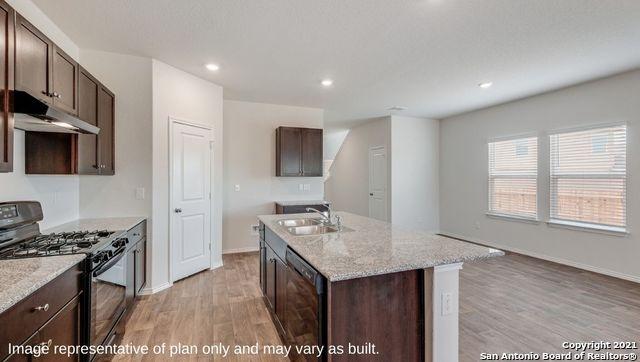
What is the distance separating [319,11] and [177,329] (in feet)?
9.49

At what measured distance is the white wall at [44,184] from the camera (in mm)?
2123

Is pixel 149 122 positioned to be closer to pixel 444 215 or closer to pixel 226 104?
pixel 226 104

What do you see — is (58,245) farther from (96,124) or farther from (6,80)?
(96,124)

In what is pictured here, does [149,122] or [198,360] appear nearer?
[198,360]

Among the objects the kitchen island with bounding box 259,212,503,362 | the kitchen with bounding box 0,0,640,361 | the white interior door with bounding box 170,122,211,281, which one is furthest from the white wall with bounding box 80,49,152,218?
the kitchen island with bounding box 259,212,503,362

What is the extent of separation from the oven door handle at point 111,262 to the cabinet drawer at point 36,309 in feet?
0.53

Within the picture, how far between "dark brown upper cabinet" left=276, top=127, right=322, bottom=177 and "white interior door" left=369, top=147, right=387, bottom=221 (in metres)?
1.77

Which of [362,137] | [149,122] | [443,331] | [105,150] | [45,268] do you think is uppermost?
[362,137]

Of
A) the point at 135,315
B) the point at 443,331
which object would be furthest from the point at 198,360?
the point at 443,331

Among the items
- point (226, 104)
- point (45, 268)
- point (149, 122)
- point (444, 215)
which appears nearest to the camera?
point (45, 268)

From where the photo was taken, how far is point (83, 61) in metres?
3.01

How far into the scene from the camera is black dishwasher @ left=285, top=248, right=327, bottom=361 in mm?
1427

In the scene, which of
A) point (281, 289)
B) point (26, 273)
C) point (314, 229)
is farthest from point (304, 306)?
point (26, 273)

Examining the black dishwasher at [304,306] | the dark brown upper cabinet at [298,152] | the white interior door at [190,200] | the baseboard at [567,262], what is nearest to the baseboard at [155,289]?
the white interior door at [190,200]
